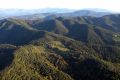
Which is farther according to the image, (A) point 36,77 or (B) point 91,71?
(B) point 91,71

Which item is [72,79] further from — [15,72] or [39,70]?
Result: [15,72]

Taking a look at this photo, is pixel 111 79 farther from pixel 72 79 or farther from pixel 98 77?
pixel 72 79

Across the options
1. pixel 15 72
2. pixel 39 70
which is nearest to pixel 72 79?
pixel 39 70

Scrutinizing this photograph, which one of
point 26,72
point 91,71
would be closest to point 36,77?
point 26,72

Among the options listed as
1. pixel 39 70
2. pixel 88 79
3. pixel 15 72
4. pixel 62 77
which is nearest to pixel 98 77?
pixel 88 79

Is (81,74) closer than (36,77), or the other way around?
(36,77)

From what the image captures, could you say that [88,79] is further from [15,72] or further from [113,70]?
[15,72]

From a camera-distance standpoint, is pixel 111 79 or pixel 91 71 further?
pixel 91 71
